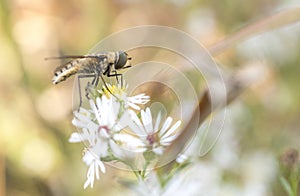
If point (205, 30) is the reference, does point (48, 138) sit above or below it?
below

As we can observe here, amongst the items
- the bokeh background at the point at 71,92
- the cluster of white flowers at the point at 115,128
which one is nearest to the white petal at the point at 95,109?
the cluster of white flowers at the point at 115,128

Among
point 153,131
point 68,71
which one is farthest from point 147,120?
point 68,71

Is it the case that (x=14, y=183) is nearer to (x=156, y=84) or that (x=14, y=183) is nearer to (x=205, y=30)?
A: (x=205, y=30)

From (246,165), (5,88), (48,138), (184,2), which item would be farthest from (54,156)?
(184,2)

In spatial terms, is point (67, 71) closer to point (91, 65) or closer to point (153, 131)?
point (91, 65)

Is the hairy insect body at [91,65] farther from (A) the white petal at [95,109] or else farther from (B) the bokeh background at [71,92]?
(B) the bokeh background at [71,92]
